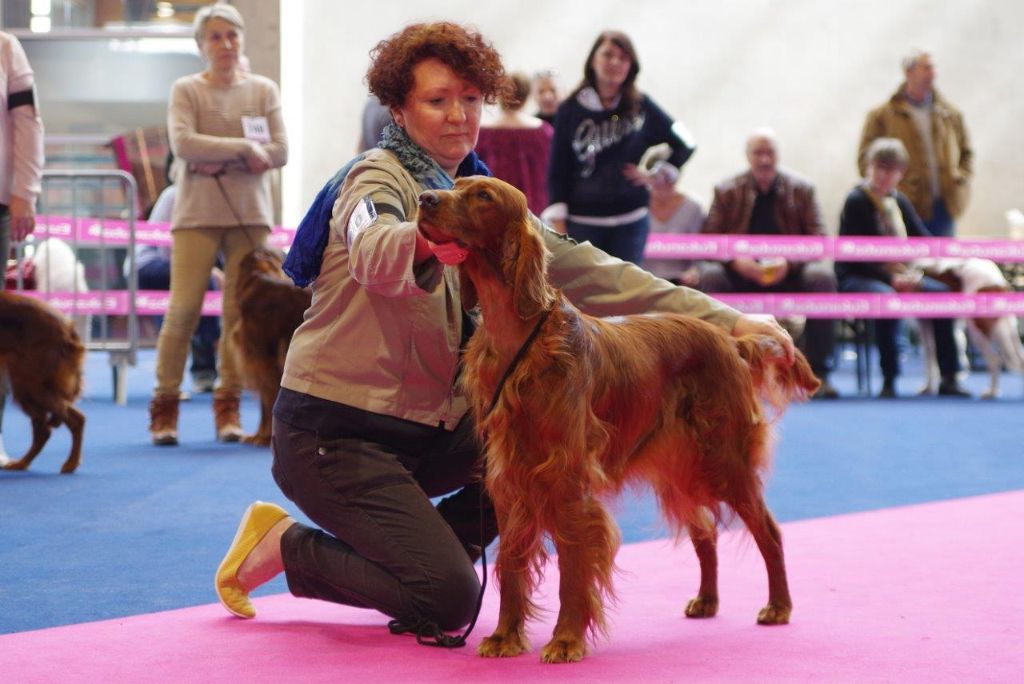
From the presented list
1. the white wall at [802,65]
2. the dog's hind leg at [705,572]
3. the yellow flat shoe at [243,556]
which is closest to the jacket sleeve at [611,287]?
the dog's hind leg at [705,572]

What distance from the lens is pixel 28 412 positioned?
4.89m

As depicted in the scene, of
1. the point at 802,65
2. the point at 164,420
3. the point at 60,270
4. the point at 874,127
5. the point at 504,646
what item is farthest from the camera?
the point at 802,65

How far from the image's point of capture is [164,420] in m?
5.59

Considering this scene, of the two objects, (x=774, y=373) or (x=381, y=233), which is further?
(x=774, y=373)

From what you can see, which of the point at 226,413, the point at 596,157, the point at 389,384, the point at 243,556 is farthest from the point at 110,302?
the point at 389,384

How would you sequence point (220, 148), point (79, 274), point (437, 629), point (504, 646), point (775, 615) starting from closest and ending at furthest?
point (504, 646) → point (437, 629) → point (775, 615) → point (220, 148) → point (79, 274)

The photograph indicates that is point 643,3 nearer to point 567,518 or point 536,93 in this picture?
point 536,93

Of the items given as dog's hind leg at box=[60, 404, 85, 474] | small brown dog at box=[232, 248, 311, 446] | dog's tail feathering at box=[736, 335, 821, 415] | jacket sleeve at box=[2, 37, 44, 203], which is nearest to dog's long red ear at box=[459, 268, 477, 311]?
dog's tail feathering at box=[736, 335, 821, 415]

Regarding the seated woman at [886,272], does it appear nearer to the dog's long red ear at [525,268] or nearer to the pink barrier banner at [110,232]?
the pink barrier banner at [110,232]

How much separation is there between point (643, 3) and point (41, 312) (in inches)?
337

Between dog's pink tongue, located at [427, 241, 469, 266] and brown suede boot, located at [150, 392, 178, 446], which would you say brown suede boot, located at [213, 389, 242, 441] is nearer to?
brown suede boot, located at [150, 392, 178, 446]

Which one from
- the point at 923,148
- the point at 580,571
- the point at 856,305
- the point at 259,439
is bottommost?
the point at 259,439

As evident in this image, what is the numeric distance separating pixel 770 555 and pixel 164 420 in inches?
138

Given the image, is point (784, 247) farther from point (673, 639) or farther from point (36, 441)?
point (673, 639)
